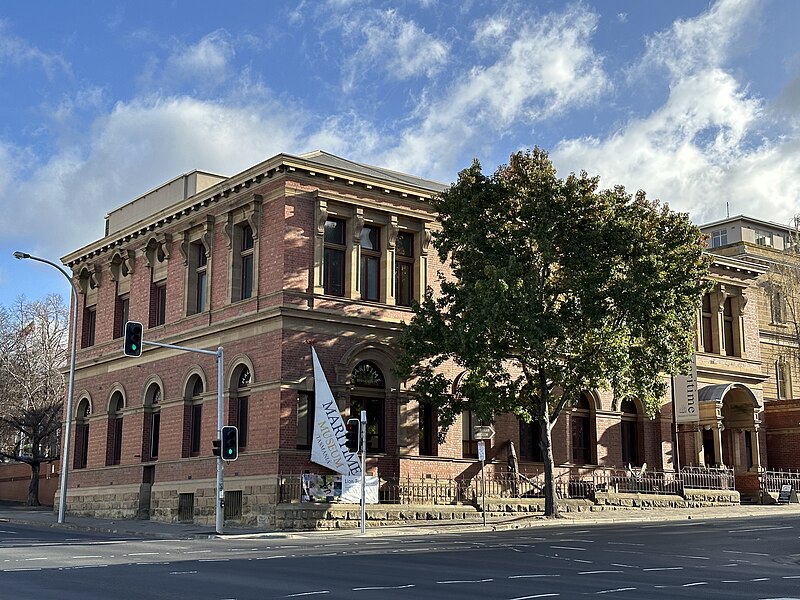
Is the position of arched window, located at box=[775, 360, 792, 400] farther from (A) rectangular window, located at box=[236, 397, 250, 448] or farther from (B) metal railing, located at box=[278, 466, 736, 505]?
(A) rectangular window, located at box=[236, 397, 250, 448]

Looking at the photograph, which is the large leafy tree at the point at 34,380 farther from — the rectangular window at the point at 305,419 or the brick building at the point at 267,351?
the rectangular window at the point at 305,419

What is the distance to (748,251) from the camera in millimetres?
59281

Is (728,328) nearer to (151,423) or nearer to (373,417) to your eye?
(373,417)

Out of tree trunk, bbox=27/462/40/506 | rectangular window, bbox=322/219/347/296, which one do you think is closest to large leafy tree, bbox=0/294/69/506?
tree trunk, bbox=27/462/40/506

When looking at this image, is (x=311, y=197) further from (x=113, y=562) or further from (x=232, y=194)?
(x=113, y=562)

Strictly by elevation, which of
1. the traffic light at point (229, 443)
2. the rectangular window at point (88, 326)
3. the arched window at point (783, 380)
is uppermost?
the rectangular window at point (88, 326)

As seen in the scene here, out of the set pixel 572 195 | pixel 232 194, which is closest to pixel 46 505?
pixel 232 194

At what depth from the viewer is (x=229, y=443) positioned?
2959 centimetres

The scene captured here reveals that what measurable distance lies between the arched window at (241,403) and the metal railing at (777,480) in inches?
996

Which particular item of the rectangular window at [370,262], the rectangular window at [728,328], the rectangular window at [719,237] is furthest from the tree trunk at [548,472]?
the rectangular window at [719,237]

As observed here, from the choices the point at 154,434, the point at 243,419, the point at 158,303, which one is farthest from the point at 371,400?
the point at 158,303

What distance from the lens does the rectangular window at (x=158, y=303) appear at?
1647 inches

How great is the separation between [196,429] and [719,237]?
50771 millimetres

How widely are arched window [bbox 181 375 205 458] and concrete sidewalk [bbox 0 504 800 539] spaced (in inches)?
120
